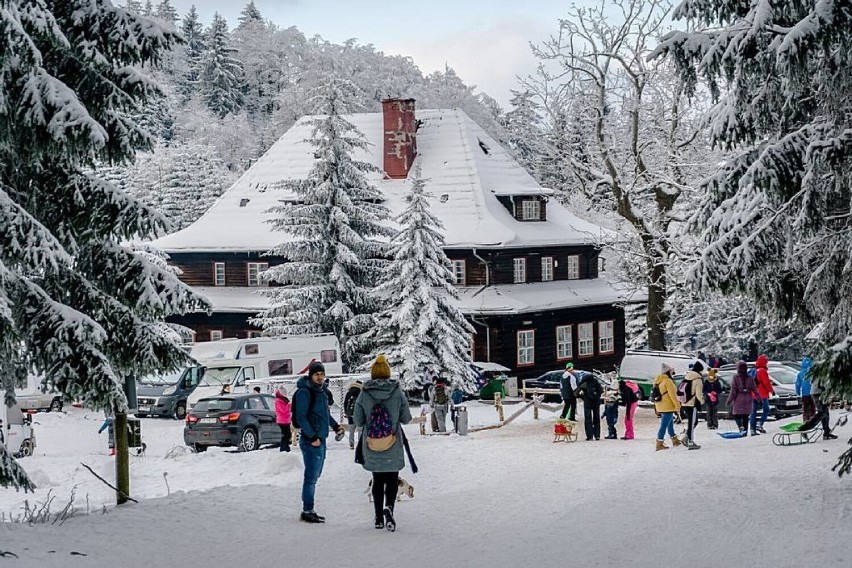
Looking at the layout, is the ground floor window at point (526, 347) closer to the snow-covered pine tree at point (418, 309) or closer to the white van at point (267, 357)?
the snow-covered pine tree at point (418, 309)

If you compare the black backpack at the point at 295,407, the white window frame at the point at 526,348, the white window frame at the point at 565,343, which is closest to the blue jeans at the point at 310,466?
the black backpack at the point at 295,407

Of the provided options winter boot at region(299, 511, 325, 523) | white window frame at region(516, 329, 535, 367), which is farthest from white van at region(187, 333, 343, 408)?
winter boot at region(299, 511, 325, 523)

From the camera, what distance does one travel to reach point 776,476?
15.6m

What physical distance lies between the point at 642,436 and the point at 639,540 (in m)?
16.5

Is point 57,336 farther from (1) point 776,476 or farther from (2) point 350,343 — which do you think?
(2) point 350,343

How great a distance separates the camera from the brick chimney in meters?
55.8

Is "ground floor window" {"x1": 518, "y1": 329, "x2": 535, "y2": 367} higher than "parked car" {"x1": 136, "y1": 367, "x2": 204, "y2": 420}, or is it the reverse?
"ground floor window" {"x1": 518, "y1": 329, "x2": 535, "y2": 367}

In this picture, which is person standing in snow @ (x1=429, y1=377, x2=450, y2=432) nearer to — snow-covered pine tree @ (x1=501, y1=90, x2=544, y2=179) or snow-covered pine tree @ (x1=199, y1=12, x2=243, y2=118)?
snow-covered pine tree @ (x1=501, y1=90, x2=544, y2=179)

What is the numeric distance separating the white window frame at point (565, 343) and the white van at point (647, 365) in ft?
36.6

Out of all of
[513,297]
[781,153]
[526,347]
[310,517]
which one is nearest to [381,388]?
[310,517]

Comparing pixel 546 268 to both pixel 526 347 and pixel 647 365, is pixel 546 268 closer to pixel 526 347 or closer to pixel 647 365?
→ pixel 526 347

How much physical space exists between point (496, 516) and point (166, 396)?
2650 cm

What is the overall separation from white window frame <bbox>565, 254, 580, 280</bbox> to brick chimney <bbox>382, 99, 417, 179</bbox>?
373 inches

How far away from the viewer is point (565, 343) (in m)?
51.8
